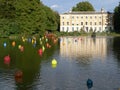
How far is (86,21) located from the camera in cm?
15200

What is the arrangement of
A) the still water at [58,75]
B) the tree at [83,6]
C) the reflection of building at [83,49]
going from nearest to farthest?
the still water at [58,75], the reflection of building at [83,49], the tree at [83,6]

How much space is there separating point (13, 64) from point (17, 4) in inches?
2205

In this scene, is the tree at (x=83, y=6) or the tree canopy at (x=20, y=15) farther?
the tree at (x=83, y=6)

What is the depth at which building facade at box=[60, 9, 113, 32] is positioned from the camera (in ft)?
488

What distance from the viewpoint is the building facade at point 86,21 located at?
14875 cm

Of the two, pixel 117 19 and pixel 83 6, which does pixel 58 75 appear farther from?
pixel 83 6

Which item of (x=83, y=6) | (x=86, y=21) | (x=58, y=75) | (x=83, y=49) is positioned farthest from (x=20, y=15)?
(x=83, y=6)

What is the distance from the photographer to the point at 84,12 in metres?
149

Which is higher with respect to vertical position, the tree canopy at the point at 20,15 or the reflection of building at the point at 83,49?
the tree canopy at the point at 20,15

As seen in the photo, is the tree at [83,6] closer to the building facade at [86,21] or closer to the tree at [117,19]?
the building facade at [86,21]

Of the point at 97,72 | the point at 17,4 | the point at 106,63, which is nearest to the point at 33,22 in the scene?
the point at 17,4

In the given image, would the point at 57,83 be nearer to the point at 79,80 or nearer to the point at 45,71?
the point at 79,80

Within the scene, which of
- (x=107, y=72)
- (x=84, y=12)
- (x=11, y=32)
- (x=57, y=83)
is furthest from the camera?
(x=84, y=12)

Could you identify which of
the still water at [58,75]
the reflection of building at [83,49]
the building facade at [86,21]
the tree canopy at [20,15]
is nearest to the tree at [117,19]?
the building facade at [86,21]
